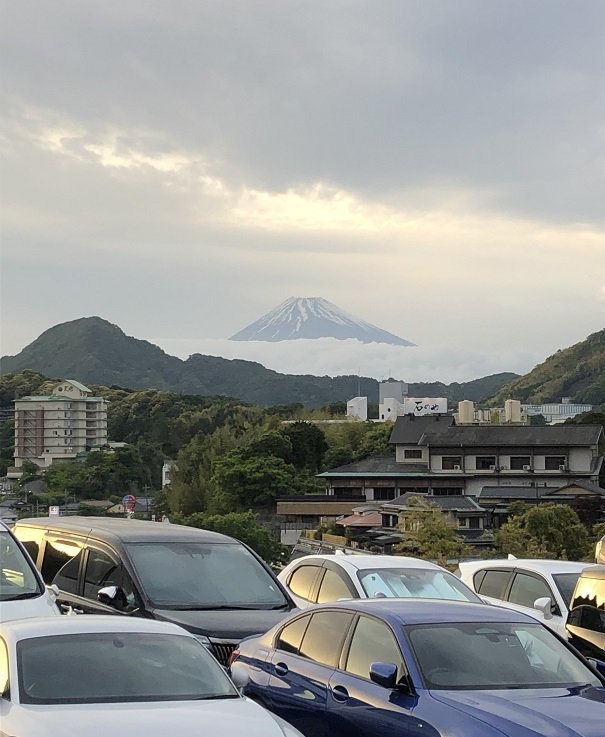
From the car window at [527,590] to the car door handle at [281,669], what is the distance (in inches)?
188

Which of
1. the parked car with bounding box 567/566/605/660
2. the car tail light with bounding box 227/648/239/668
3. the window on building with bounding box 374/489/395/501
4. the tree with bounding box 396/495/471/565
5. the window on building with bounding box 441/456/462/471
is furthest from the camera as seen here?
the window on building with bounding box 441/456/462/471

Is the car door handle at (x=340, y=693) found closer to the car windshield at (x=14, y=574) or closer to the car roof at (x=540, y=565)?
the car windshield at (x=14, y=574)

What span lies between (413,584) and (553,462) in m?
66.1

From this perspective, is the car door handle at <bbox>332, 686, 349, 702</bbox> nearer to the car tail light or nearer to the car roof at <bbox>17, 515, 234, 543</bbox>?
the car tail light

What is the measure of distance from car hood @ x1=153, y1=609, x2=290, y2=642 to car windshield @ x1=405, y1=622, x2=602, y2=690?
8.62 ft

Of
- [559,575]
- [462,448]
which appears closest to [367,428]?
[462,448]

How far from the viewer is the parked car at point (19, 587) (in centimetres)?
903

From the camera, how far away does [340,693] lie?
288 inches

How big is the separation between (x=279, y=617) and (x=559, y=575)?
12.2ft

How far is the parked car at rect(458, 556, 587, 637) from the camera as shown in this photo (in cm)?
1159

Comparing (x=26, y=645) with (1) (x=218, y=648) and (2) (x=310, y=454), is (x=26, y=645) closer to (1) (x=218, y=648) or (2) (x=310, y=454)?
(1) (x=218, y=648)

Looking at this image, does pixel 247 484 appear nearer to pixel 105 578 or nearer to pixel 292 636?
pixel 105 578

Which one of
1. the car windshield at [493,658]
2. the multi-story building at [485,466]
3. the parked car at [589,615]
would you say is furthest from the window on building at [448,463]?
the car windshield at [493,658]

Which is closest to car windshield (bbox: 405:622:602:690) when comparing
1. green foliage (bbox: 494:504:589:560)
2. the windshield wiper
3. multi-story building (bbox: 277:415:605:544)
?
the windshield wiper
